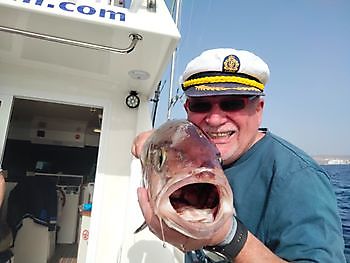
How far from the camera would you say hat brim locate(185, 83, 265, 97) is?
146cm

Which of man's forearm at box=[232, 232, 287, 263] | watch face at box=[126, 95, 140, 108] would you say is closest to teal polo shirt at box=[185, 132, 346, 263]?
man's forearm at box=[232, 232, 287, 263]

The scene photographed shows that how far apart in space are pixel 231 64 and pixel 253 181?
25.5 inches

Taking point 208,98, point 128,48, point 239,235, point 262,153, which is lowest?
point 239,235

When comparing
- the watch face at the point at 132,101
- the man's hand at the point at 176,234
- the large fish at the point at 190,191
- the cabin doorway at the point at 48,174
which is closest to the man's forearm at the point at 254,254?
the man's hand at the point at 176,234

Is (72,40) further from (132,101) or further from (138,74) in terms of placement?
(132,101)

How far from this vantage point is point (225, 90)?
147 cm

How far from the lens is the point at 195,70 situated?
1.63 metres

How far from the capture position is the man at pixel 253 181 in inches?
38.1

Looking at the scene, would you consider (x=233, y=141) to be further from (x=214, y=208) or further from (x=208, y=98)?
(x=214, y=208)

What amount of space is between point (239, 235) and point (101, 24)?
5.53 feet

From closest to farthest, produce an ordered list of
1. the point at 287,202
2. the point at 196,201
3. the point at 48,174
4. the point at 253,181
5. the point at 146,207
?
the point at 196,201, the point at 146,207, the point at 287,202, the point at 253,181, the point at 48,174

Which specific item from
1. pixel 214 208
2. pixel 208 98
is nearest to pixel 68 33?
pixel 208 98

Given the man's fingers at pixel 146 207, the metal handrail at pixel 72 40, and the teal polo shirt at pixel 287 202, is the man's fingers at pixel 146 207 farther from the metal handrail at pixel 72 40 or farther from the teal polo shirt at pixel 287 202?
the metal handrail at pixel 72 40

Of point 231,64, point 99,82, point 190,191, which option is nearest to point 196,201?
point 190,191
